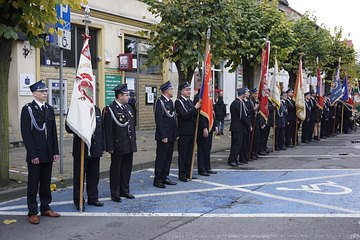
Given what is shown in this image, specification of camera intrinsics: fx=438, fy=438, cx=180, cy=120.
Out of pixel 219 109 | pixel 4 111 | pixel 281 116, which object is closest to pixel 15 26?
pixel 4 111

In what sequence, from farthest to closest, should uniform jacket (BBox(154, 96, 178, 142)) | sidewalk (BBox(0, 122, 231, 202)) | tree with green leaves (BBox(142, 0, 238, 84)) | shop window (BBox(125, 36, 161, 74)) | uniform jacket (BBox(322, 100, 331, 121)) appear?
uniform jacket (BBox(322, 100, 331, 121)) < shop window (BBox(125, 36, 161, 74)) < tree with green leaves (BBox(142, 0, 238, 84)) < uniform jacket (BBox(154, 96, 178, 142)) < sidewalk (BBox(0, 122, 231, 202))

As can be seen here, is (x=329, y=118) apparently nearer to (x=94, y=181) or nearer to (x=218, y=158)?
(x=218, y=158)

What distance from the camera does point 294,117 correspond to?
52.1 ft

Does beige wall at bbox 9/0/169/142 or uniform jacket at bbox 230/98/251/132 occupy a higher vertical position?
beige wall at bbox 9/0/169/142

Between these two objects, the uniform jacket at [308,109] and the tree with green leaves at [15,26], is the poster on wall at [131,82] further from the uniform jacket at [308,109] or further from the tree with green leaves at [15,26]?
the tree with green leaves at [15,26]

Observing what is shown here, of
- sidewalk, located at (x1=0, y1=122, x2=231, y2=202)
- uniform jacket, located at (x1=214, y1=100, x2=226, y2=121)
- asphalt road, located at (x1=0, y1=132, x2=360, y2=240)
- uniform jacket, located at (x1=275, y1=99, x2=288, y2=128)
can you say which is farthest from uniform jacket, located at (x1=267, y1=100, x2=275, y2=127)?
uniform jacket, located at (x1=214, y1=100, x2=226, y2=121)

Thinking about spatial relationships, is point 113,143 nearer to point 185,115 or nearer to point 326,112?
point 185,115

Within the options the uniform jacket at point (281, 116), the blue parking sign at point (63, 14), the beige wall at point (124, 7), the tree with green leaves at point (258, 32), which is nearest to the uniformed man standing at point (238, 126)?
the uniform jacket at point (281, 116)

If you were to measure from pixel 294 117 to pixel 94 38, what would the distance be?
8.08 meters

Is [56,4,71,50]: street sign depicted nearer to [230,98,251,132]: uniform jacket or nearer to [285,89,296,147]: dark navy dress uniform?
[230,98,251,132]: uniform jacket

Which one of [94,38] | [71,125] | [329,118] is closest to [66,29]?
[71,125]

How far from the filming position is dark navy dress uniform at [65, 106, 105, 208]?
6875 mm

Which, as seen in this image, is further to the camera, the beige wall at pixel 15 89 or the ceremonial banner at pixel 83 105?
the beige wall at pixel 15 89

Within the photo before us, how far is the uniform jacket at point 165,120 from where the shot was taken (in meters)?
8.43
